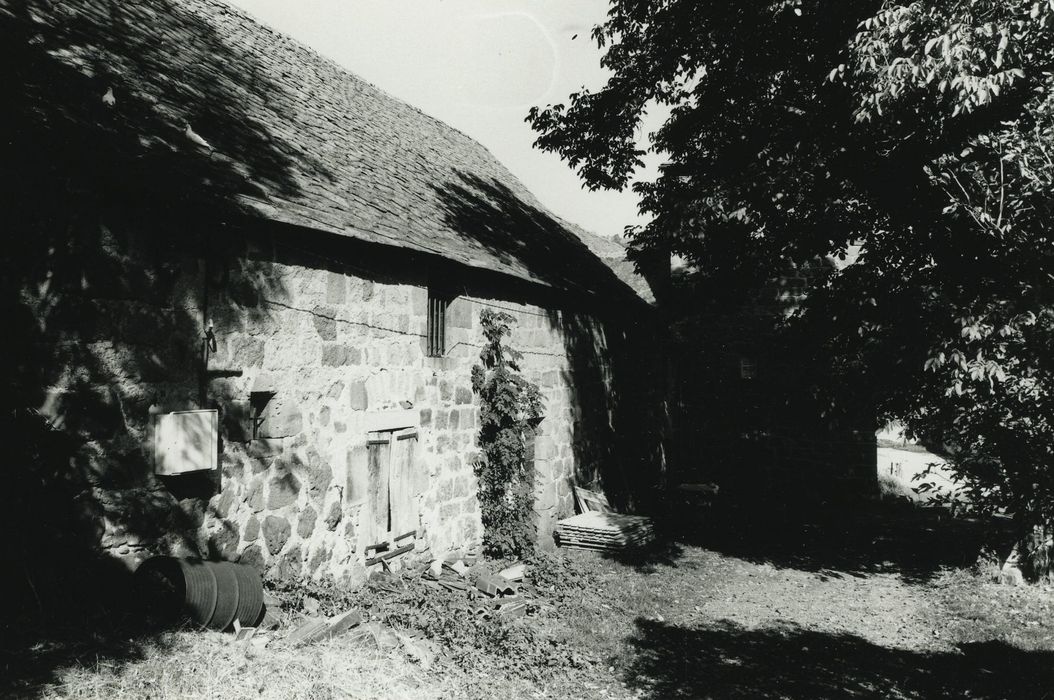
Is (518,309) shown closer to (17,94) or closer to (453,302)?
(453,302)

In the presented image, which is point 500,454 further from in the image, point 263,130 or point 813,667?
point 263,130

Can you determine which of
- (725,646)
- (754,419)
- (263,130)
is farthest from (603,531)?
(754,419)

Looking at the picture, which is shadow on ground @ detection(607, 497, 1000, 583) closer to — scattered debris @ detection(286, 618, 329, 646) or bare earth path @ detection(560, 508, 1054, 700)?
bare earth path @ detection(560, 508, 1054, 700)

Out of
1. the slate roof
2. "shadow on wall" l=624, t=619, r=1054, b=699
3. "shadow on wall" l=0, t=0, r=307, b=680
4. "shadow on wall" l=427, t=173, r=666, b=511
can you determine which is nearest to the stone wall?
"shadow on wall" l=0, t=0, r=307, b=680

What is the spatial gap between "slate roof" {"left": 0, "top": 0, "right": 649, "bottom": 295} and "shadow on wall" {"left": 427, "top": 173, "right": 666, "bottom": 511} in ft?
0.28

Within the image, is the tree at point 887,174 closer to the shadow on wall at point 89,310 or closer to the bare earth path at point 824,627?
the bare earth path at point 824,627

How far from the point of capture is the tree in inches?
240

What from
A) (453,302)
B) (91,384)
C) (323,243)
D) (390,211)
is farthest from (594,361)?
(91,384)

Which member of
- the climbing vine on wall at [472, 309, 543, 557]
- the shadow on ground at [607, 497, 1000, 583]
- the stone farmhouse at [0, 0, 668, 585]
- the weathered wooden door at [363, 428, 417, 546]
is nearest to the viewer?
the stone farmhouse at [0, 0, 668, 585]

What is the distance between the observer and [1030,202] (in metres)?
6.07

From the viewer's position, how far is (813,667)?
19.9 feet

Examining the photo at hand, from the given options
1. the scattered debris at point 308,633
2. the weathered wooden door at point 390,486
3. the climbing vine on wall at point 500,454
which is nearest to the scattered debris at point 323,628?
the scattered debris at point 308,633

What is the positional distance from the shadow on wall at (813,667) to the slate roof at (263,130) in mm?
4566

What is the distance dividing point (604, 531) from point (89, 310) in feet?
22.8
